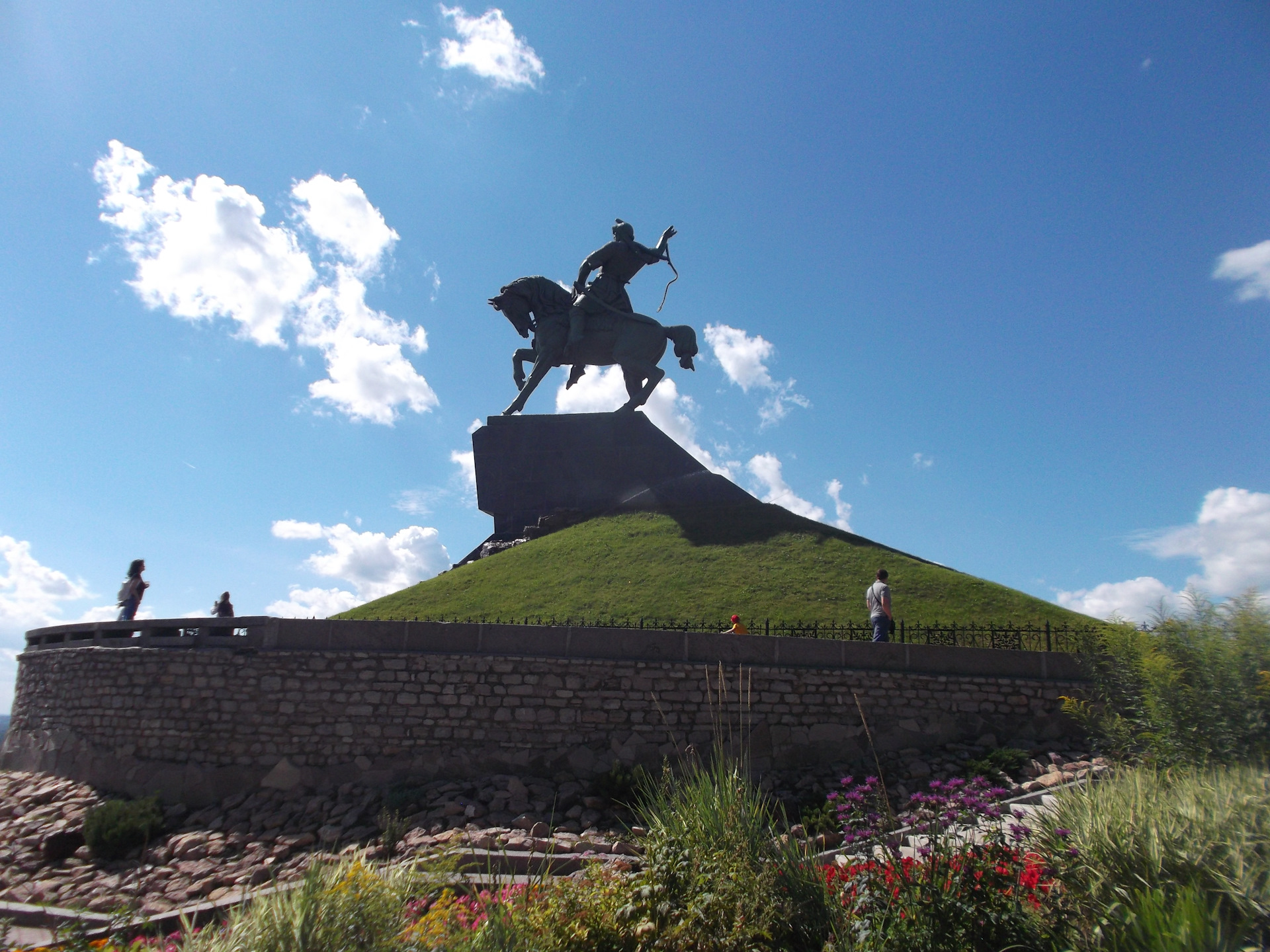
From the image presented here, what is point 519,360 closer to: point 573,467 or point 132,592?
point 573,467

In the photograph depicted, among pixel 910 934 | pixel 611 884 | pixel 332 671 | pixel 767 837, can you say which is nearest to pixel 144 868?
pixel 332 671

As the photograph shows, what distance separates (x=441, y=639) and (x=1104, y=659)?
28.9 feet

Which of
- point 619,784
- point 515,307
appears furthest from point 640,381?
point 619,784

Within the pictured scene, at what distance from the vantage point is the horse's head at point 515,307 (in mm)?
24344

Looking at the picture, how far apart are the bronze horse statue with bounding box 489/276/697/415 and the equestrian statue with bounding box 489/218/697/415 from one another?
0.07ft

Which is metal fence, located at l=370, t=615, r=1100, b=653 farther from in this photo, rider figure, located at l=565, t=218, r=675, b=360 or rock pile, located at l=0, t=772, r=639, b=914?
rider figure, located at l=565, t=218, r=675, b=360

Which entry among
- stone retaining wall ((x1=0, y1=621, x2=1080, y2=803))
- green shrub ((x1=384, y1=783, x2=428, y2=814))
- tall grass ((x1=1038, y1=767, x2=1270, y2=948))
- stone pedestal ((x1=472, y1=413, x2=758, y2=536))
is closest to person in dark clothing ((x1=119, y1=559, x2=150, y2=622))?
stone retaining wall ((x1=0, y1=621, x2=1080, y2=803))

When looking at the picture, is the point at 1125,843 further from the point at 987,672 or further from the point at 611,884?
the point at 987,672

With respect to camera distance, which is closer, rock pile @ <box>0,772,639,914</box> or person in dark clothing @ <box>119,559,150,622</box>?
rock pile @ <box>0,772,639,914</box>

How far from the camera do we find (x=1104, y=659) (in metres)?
9.12

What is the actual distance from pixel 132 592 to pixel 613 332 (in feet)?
46.5

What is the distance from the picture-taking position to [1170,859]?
453cm

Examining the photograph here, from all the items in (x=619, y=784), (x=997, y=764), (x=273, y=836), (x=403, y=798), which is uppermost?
(x=997, y=764)

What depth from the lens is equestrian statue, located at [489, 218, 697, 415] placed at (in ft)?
77.2
